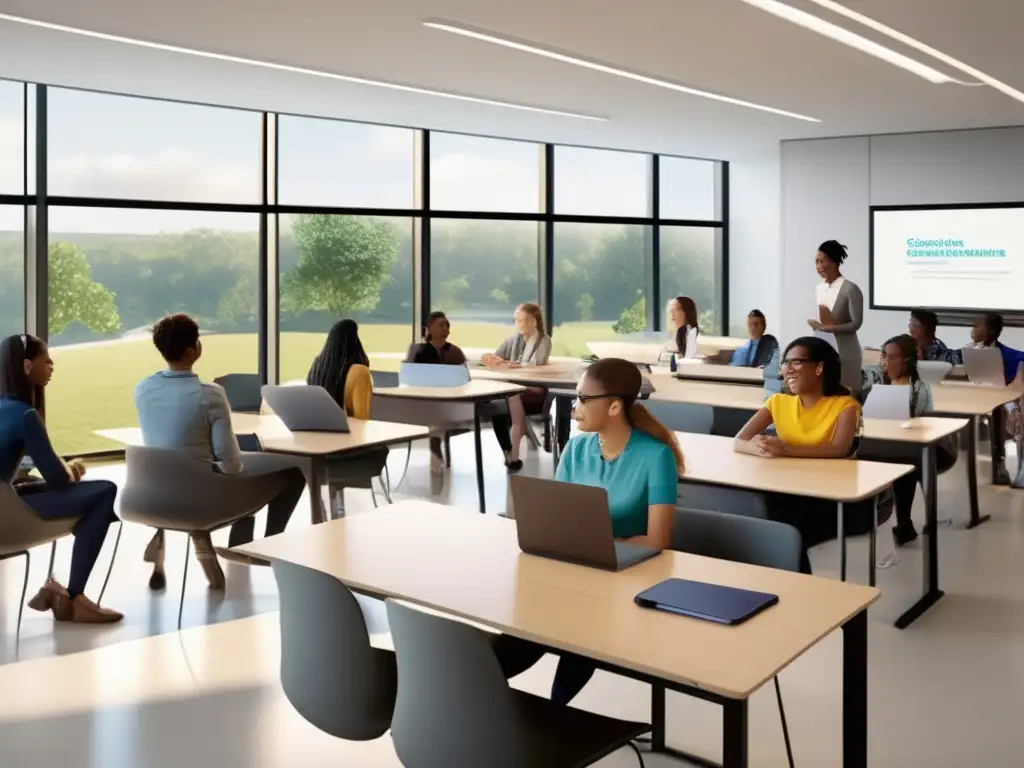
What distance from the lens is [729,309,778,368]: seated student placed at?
967cm

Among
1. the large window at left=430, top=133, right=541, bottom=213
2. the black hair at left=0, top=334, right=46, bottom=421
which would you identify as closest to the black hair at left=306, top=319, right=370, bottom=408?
the black hair at left=0, top=334, right=46, bottom=421

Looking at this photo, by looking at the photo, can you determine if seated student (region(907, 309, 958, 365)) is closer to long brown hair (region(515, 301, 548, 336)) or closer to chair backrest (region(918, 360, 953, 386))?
chair backrest (region(918, 360, 953, 386))

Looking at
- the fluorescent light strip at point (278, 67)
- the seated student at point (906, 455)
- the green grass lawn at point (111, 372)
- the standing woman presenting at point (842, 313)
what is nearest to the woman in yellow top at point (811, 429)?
the seated student at point (906, 455)

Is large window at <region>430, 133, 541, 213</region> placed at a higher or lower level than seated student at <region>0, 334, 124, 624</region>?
higher

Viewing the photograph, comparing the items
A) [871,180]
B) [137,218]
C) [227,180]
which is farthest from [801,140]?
[137,218]

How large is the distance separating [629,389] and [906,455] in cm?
284

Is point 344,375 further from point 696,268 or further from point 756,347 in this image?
point 696,268

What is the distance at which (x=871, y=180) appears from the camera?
Answer: 11.5m

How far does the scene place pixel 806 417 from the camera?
486 cm

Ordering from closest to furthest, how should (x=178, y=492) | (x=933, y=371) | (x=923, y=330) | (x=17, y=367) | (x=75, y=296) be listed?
(x=17, y=367)
(x=178, y=492)
(x=933, y=371)
(x=923, y=330)
(x=75, y=296)

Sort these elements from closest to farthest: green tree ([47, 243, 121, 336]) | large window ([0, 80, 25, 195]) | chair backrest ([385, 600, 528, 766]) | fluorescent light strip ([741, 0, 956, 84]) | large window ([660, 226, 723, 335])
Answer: chair backrest ([385, 600, 528, 766]) < fluorescent light strip ([741, 0, 956, 84]) < large window ([0, 80, 25, 195]) < green tree ([47, 243, 121, 336]) < large window ([660, 226, 723, 335])

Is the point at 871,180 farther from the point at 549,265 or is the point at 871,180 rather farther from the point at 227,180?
the point at 227,180

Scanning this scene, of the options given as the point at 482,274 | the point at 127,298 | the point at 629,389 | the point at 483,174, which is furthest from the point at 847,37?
the point at 127,298

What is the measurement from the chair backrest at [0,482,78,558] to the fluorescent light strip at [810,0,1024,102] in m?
4.07
